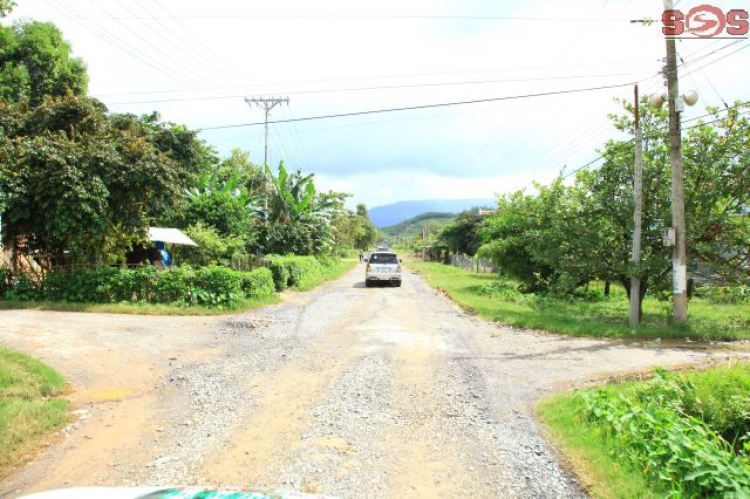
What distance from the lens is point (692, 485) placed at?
3.90m

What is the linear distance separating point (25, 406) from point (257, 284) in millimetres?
10471

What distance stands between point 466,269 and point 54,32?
3281 cm

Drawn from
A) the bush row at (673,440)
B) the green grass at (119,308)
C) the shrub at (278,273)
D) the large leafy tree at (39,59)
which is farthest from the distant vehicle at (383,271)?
the bush row at (673,440)

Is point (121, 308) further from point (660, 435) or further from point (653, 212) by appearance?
point (653, 212)

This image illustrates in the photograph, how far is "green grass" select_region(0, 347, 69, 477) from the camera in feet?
15.8

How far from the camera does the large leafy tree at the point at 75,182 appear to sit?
43.8ft

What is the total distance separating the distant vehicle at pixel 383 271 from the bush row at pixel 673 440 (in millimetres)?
17812

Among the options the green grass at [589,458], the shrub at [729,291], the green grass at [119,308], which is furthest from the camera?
the green grass at [119,308]

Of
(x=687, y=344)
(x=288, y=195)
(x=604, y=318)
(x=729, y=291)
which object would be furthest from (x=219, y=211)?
(x=729, y=291)

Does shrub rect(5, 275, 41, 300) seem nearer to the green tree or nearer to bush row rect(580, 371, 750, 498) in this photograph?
the green tree

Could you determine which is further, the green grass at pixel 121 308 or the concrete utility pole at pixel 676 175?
the green grass at pixel 121 308

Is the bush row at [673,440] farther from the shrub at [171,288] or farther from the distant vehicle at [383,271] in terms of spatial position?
the distant vehicle at [383,271]

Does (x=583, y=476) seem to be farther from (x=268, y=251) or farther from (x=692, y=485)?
(x=268, y=251)

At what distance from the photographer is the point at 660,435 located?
4.59 m
